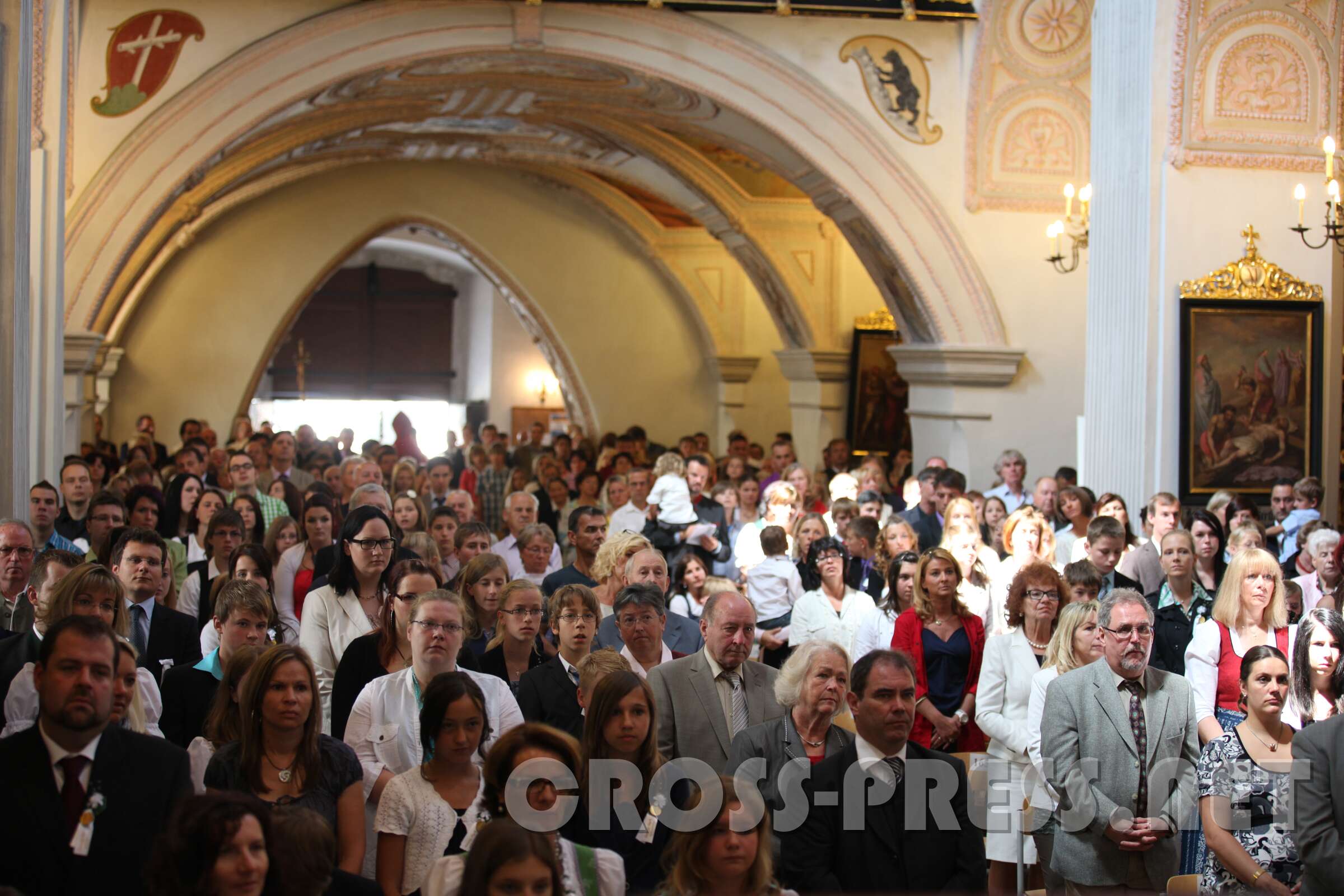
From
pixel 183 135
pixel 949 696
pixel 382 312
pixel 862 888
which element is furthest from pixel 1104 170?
pixel 382 312

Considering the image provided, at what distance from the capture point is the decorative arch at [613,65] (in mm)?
12742

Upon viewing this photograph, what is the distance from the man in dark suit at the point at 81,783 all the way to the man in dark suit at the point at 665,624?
2.73 meters

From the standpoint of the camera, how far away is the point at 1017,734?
562cm

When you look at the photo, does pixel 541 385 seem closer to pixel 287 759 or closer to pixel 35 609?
pixel 35 609

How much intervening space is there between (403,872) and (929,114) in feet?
37.8

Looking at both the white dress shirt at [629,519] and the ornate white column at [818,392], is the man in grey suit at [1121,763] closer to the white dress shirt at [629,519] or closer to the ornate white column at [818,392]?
the white dress shirt at [629,519]

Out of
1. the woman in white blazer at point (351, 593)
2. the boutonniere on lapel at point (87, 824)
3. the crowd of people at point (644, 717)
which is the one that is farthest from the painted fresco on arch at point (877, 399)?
the boutonniere on lapel at point (87, 824)

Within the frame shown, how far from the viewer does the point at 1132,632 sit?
4.89 meters

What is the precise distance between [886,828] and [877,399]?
14.6 m

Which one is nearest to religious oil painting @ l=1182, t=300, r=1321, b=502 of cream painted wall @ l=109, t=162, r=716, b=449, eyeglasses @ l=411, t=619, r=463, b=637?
eyeglasses @ l=411, t=619, r=463, b=637

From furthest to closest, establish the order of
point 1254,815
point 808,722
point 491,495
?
point 491,495, point 808,722, point 1254,815

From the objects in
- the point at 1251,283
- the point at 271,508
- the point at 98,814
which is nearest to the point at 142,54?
the point at 271,508

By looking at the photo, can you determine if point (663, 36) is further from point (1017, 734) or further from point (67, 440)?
point (1017, 734)

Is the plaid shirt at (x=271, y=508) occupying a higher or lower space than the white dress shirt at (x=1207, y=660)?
higher
